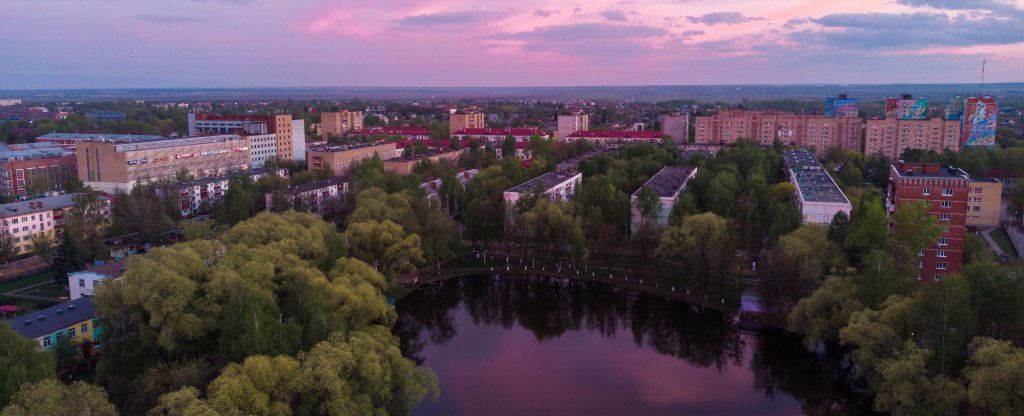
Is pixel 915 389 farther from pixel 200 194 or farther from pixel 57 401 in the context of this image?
pixel 200 194

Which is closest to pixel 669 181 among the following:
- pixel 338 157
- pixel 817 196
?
pixel 817 196

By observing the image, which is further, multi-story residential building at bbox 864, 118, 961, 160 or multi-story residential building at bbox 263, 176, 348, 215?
multi-story residential building at bbox 864, 118, 961, 160

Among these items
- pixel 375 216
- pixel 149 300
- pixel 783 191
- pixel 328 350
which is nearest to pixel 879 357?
pixel 328 350

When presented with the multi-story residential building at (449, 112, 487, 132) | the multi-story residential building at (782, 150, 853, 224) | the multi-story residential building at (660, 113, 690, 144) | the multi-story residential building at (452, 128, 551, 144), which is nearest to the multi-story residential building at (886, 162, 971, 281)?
the multi-story residential building at (782, 150, 853, 224)

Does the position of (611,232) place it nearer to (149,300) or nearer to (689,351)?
(689,351)

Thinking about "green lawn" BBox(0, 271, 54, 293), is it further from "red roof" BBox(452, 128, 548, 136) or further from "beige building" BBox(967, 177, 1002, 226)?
"red roof" BBox(452, 128, 548, 136)

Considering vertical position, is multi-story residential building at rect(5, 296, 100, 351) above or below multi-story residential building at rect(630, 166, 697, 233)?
below
